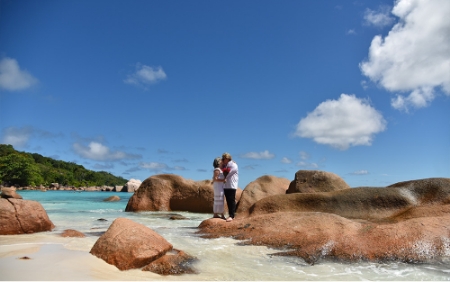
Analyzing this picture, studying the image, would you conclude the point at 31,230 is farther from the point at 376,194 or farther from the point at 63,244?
the point at 376,194

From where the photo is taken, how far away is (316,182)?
12.1 metres

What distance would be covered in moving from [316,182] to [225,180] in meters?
4.78

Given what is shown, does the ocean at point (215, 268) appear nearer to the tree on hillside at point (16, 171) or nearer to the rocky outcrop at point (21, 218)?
the rocky outcrop at point (21, 218)

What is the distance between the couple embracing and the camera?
8391 millimetres

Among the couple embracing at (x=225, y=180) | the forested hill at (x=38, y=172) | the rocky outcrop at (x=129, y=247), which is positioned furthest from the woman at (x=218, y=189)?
the forested hill at (x=38, y=172)

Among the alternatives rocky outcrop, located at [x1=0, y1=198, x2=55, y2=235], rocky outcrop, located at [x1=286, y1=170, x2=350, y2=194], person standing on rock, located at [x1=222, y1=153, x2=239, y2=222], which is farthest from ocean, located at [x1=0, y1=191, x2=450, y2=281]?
rocky outcrop, located at [x1=286, y1=170, x2=350, y2=194]

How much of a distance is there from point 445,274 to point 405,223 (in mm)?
1330

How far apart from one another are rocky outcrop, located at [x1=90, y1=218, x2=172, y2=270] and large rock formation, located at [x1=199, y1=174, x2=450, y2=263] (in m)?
1.97

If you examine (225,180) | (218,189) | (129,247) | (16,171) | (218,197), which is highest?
(16,171)

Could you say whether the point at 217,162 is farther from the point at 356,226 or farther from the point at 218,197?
the point at 356,226

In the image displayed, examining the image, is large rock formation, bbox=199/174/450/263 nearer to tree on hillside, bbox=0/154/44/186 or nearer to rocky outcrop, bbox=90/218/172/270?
rocky outcrop, bbox=90/218/172/270

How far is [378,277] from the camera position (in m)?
4.39

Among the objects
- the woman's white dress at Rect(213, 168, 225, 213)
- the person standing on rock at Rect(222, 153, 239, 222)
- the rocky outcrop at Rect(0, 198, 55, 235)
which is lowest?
the rocky outcrop at Rect(0, 198, 55, 235)

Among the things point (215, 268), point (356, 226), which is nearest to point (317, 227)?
point (356, 226)
